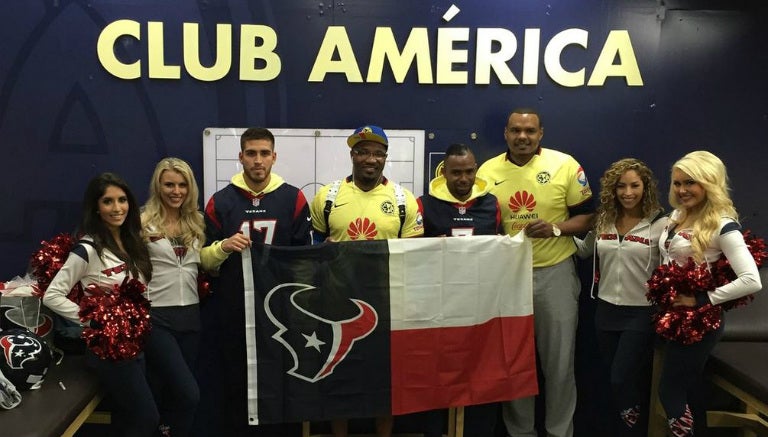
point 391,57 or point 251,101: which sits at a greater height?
point 391,57

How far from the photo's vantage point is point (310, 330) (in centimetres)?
271

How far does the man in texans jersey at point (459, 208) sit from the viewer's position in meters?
2.75

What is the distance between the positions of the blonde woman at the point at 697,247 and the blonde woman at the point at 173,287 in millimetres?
2266

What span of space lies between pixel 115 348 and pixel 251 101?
152cm

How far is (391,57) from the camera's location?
3.17 meters

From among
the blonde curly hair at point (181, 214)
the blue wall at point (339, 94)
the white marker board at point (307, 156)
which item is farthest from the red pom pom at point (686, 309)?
the blonde curly hair at point (181, 214)

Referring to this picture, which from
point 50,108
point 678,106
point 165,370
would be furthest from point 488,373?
point 50,108

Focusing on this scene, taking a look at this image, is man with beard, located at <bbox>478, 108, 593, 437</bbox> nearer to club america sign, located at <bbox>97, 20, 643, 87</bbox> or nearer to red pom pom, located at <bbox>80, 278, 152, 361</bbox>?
club america sign, located at <bbox>97, 20, 643, 87</bbox>

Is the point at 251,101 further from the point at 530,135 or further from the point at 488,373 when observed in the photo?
the point at 488,373

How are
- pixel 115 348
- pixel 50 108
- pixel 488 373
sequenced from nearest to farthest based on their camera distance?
1. pixel 115 348
2. pixel 488 373
3. pixel 50 108

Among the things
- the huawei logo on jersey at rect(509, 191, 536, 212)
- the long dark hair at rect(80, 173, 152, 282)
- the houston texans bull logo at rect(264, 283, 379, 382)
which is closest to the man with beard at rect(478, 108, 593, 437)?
the huawei logo on jersey at rect(509, 191, 536, 212)

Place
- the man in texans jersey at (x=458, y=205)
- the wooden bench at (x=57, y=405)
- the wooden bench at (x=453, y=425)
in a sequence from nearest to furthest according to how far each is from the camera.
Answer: the wooden bench at (x=57, y=405), the man in texans jersey at (x=458, y=205), the wooden bench at (x=453, y=425)

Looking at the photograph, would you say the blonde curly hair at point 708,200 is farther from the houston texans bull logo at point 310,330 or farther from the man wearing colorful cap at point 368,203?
the houston texans bull logo at point 310,330

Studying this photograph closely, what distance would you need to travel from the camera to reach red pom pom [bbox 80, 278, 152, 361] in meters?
2.32
